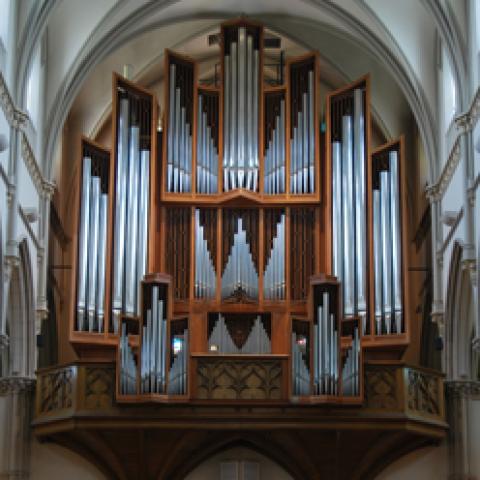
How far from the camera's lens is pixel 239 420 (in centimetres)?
2319

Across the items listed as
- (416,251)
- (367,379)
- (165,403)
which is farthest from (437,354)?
(165,403)

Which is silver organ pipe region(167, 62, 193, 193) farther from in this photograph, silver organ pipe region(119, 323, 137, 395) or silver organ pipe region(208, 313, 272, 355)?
silver organ pipe region(119, 323, 137, 395)

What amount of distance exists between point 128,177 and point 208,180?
5.17 ft

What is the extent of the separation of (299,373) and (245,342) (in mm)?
2390

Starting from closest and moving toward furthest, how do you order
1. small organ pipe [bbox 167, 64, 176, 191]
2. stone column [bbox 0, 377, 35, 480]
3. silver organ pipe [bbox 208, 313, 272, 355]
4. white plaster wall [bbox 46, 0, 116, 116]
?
stone column [bbox 0, 377, 35, 480]
silver organ pipe [bbox 208, 313, 272, 355]
white plaster wall [bbox 46, 0, 116, 116]
small organ pipe [bbox 167, 64, 176, 191]

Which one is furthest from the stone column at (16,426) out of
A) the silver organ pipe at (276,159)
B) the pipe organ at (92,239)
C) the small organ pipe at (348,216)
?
the silver organ pipe at (276,159)

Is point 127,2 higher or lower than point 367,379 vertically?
higher

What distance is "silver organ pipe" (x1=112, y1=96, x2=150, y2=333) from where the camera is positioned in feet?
A: 82.9

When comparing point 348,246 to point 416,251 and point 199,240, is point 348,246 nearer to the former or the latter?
point 199,240

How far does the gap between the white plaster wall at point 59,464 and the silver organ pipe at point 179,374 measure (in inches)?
95.7

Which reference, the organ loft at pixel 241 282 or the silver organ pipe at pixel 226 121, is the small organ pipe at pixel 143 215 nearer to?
the organ loft at pixel 241 282

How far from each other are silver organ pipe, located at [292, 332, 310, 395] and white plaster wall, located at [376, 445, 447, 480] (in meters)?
2.44

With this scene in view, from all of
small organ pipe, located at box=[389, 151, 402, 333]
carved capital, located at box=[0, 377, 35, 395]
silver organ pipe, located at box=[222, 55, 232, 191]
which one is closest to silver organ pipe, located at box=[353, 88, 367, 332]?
small organ pipe, located at box=[389, 151, 402, 333]

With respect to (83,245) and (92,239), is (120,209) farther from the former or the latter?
(83,245)
